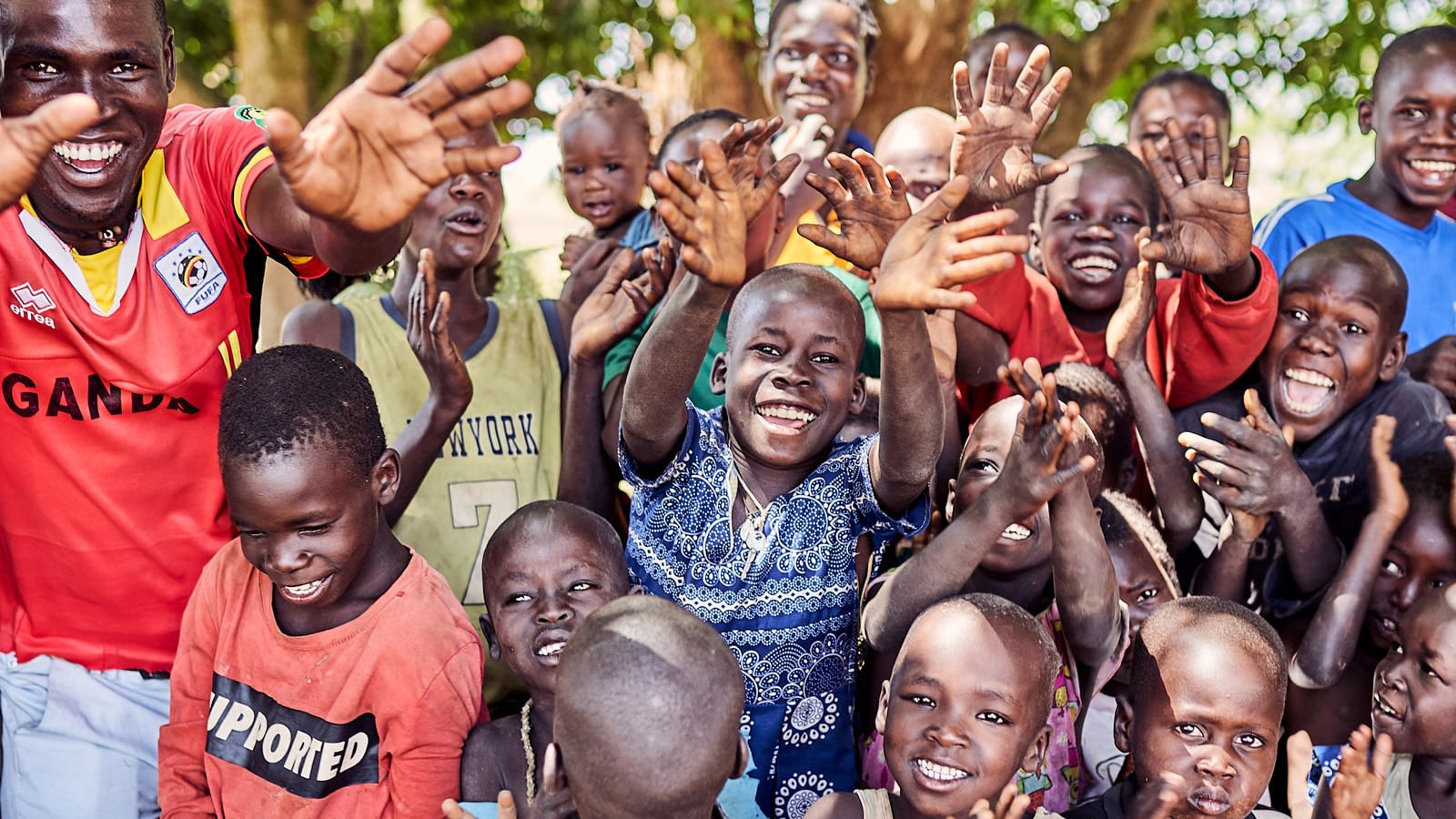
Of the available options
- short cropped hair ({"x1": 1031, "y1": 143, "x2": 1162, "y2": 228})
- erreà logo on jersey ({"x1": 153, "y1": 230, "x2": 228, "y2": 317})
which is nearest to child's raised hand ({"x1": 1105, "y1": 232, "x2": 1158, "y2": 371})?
short cropped hair ({"x1": 1031, "y1": 143, "x2": 1162, "y2": 228})

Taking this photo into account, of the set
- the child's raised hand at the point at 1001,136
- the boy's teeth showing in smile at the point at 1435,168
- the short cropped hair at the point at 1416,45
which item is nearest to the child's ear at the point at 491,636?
the child's raised hand at the point at 1001,136

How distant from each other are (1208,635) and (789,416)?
0.91 m

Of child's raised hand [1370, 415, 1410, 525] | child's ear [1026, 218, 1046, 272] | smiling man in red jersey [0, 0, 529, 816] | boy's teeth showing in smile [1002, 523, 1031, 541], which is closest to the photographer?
smiling man in red jersey [0, 0, 529, 816]

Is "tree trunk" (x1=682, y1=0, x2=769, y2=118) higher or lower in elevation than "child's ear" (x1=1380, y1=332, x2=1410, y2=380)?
higher

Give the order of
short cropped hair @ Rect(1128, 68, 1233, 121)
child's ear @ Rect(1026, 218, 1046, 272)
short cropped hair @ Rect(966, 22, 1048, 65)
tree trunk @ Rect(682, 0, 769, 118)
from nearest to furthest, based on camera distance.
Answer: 1. child's ear @ Rect(1026, 218, 1046, 272)
2. short cropped hair @ Rect(1128, 68, 1233, 121)
3. short cropped hair @ Rect(966, 22, 1048, 65)
4. tree trunk @ Rect(682, 0, 769, 118)

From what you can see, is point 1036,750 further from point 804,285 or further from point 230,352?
point 230,352

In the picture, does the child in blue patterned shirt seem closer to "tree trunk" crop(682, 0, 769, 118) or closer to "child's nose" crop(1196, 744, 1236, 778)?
"child's nose" crop(1196, 744, 1236, 778)

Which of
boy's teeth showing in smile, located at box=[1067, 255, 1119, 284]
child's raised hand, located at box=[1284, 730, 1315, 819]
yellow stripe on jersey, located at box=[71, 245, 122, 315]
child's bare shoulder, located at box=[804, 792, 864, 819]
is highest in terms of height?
boy's teeth showing in smile, located at box=[1067, 255, 1119, 284]

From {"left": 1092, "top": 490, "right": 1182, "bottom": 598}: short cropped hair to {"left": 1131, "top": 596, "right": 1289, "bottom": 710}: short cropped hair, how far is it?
0.40m

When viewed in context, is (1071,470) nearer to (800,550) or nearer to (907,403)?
(907,403)

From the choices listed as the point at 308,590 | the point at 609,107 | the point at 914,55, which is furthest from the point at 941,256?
the point at 914,55

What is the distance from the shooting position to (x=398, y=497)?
9.65 ft

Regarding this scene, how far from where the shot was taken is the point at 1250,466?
9.56 feet

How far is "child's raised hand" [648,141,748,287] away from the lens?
7.11 ft
